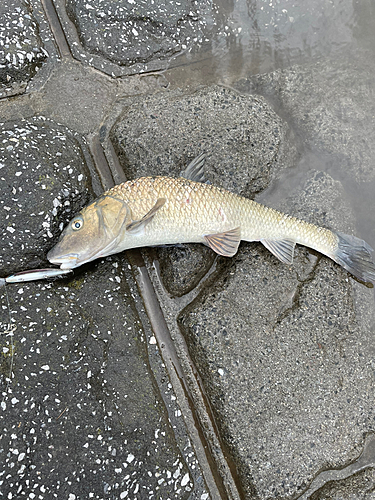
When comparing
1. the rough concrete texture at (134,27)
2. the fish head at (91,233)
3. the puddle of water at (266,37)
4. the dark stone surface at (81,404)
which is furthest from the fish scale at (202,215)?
the rough concrete texture at (134,27)

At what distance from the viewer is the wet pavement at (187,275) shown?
272 centimetres

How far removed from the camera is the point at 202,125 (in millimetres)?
3393

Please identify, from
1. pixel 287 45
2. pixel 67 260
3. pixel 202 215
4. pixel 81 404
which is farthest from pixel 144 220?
pixel 287 45

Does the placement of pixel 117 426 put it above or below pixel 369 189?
below

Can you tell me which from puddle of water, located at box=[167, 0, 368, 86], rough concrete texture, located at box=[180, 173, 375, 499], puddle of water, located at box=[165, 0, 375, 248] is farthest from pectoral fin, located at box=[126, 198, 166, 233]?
puddle of water, located at box=[167, 0, 368, 86]

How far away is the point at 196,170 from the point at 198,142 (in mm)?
376

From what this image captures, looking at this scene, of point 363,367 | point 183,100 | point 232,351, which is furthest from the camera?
point 183,100

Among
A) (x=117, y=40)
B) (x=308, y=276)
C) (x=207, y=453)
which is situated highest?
(x=117, y=40)

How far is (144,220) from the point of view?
2.77 metres

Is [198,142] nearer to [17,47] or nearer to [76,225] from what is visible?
[76,225]

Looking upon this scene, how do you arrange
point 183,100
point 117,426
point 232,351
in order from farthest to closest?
point 183,100 → point 232,351 → point 117,426

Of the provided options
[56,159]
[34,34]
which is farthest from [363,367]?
[34,34]

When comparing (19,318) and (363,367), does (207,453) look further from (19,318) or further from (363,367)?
(19,318)

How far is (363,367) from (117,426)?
2135 mm
